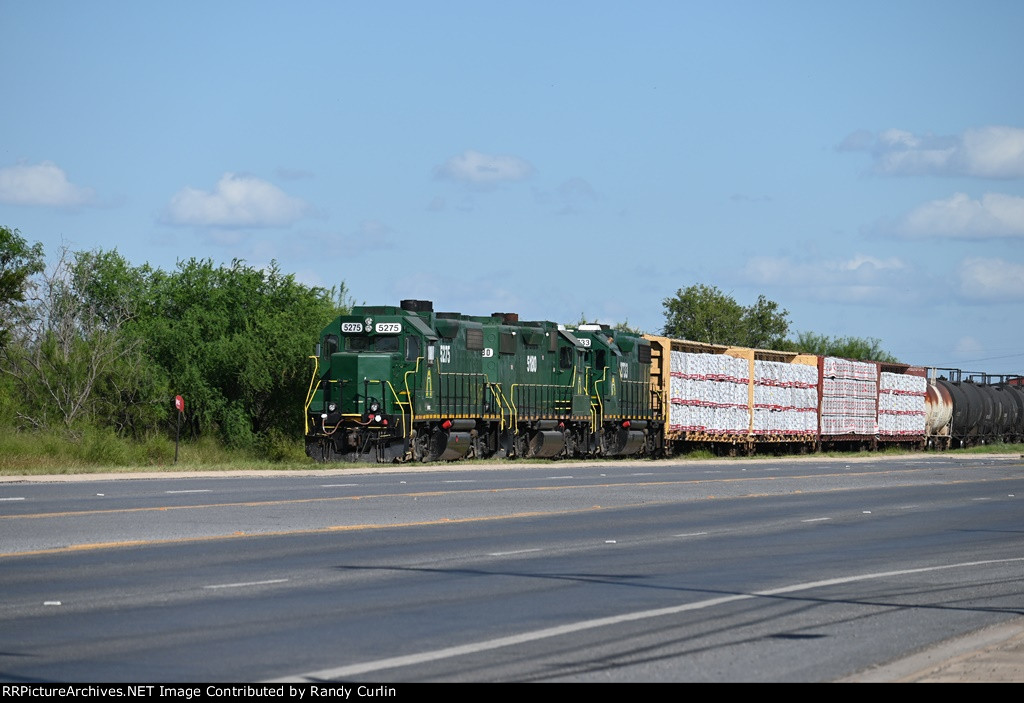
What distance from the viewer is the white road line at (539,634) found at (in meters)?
8.92

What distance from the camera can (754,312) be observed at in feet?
420

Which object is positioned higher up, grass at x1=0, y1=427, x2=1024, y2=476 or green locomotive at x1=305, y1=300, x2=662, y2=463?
green locomotive at x1=305, y1=300, x2=662, y2=463

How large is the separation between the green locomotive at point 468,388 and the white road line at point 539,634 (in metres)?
25.1

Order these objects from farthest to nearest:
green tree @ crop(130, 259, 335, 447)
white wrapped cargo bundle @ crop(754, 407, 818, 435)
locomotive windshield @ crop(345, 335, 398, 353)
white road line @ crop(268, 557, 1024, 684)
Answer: white wrapped cargo bundle @ crop(754, 407, 818, 435) → green tree @ crop(130, 259, 335, 447) → locomotive windshield @ crop(345, 335, 398, 353) → white road line @ crop(268, 557, 1024, 684)

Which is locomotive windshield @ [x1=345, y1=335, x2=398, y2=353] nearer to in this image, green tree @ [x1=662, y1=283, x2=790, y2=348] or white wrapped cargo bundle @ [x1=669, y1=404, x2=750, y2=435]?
white wrapped cargo bundle @ [x1=669, y1=404, x2=750, y2=435]

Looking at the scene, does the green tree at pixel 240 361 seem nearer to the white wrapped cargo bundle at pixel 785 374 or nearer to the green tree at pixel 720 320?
the white wrapped cargo bundle at pixel 785 374

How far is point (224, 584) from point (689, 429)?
1644 inches

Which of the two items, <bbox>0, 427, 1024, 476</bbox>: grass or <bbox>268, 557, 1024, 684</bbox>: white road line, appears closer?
<bbox>268, 557, 1024, 684</bbox>: white road line

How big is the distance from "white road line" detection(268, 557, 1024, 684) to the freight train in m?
25.3

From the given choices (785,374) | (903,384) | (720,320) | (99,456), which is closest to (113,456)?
(99,456)

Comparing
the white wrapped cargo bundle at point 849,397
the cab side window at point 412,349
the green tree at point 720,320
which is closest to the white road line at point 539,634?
the cab side window at point 412,349

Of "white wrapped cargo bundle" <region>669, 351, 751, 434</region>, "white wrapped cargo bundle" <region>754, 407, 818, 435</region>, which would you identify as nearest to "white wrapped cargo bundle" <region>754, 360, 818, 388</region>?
"white wrapped cargo bundle" <region>669, 351, 751, 434</region>

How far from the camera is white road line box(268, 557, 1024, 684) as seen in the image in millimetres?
8922
